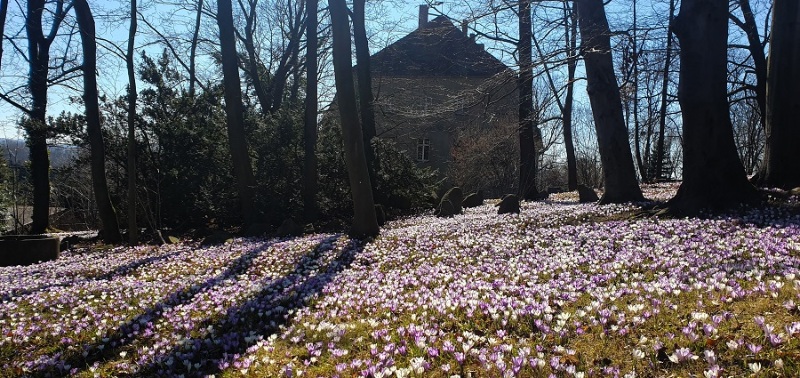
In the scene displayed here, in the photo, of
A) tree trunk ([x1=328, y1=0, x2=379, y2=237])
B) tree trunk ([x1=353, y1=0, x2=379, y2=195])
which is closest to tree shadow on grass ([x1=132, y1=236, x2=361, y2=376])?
tree trunk ([x1=328, y1=0, x2=379, y2=237])

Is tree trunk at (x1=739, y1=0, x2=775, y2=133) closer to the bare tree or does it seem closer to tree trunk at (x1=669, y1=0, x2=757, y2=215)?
tree trunk at (x1=669, y1=0, x2=757, y2=215)

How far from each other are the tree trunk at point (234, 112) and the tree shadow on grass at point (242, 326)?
328 inches

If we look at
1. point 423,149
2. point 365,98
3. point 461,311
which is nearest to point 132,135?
point 365,98

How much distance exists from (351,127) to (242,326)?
687 centimetres

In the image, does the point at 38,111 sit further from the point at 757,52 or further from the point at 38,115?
the point at 757,52

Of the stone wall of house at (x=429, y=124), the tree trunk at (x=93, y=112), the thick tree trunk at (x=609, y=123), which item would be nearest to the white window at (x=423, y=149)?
the stone wall of house at (x=429, y=124)

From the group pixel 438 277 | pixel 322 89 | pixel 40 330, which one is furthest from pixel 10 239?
pixel 322 89

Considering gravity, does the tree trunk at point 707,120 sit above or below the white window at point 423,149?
below

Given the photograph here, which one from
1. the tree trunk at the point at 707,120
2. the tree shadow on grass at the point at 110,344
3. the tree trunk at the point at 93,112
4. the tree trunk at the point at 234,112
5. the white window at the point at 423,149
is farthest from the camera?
the white window at the point at 423,149

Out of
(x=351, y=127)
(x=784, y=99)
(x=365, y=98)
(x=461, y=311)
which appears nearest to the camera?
(x=461, y=311)

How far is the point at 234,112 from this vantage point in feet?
50.0

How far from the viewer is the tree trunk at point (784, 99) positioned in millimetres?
9680

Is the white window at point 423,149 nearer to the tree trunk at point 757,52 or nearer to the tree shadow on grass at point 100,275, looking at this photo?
the tree trunk at point 757,52

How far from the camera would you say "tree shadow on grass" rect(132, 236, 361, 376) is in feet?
13.0
